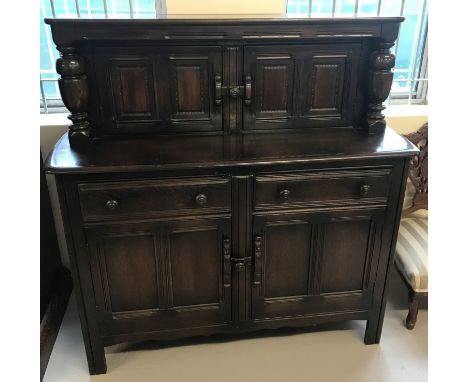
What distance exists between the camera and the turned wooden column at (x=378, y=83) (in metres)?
1.65

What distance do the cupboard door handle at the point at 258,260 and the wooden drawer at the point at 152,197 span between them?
0.20m

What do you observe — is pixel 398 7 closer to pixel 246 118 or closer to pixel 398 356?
pixel 246 118

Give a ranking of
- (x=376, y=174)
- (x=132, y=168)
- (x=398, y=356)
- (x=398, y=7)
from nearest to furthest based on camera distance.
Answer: (x=132, y=168) < (x=376, y=174) < (x=398, y=356) < (x=398, y=7)

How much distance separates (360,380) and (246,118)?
1177 millimetres

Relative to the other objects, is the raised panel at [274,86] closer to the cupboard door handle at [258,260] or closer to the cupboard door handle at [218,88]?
the cupboard door handle at [218,88]

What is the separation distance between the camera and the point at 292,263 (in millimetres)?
1710

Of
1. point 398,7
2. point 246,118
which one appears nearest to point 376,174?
point 246,118

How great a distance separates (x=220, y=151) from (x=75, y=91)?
0.57 meters

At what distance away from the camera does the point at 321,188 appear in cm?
158

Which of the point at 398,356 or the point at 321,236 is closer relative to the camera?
the point at 321,236

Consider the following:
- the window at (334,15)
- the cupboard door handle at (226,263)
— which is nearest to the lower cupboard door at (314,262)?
the cupboard door handle at (226,263)

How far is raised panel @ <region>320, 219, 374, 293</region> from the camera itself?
167 centimetres

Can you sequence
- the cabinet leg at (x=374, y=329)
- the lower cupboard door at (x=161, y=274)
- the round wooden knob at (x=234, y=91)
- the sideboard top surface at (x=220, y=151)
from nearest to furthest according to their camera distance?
1. the sideboard top surface at (x=220, y=151)
2. the lower cupboard door at (x=161, y=274)
3. the round wooden knob at (x=234, y=91)
4. the cabinet leg at (x=374, y=329)

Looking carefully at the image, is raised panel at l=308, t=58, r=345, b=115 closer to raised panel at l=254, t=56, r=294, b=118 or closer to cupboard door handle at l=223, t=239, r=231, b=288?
raised panel at l=254, t=56, r=294, b=118
